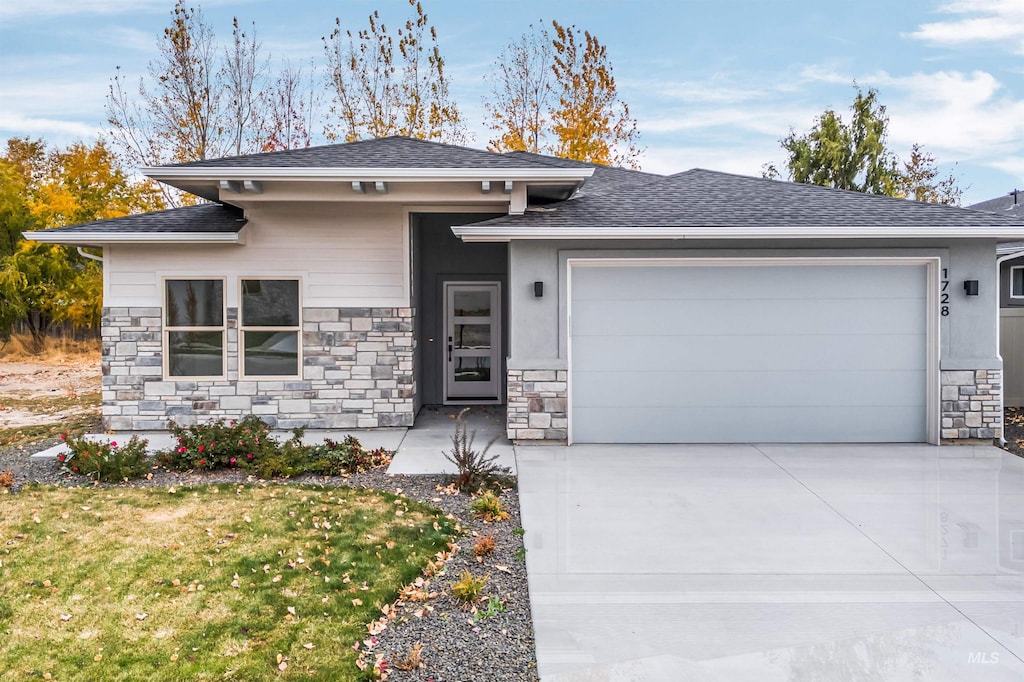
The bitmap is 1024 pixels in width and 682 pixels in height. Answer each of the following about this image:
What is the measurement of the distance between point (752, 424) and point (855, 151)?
19.2 metres

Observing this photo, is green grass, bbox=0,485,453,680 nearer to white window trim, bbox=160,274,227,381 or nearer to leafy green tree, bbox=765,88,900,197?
white window trim, bbox=160,274,227,381

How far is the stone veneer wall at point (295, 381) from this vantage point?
8.78 metres

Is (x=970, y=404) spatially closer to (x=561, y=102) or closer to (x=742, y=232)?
(x=742, y=232)

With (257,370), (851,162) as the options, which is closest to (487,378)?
(257,370)

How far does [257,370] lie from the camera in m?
8.89

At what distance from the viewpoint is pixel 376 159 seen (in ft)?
27.6

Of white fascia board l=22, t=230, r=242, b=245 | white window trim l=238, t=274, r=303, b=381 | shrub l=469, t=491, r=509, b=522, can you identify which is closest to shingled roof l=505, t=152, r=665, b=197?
white window trim l=238, t=274, r=303, b=381

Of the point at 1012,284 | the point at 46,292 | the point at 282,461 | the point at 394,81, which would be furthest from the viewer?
the point at 46,292

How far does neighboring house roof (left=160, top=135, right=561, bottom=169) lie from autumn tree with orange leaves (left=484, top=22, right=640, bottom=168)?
10.7 m

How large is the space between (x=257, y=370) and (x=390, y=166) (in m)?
3.29

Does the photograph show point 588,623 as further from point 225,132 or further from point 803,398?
point 225,132

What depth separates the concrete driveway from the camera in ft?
10.5

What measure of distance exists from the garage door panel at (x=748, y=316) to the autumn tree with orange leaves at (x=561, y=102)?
39.6 feet

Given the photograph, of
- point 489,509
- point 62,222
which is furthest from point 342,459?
point 62,222
